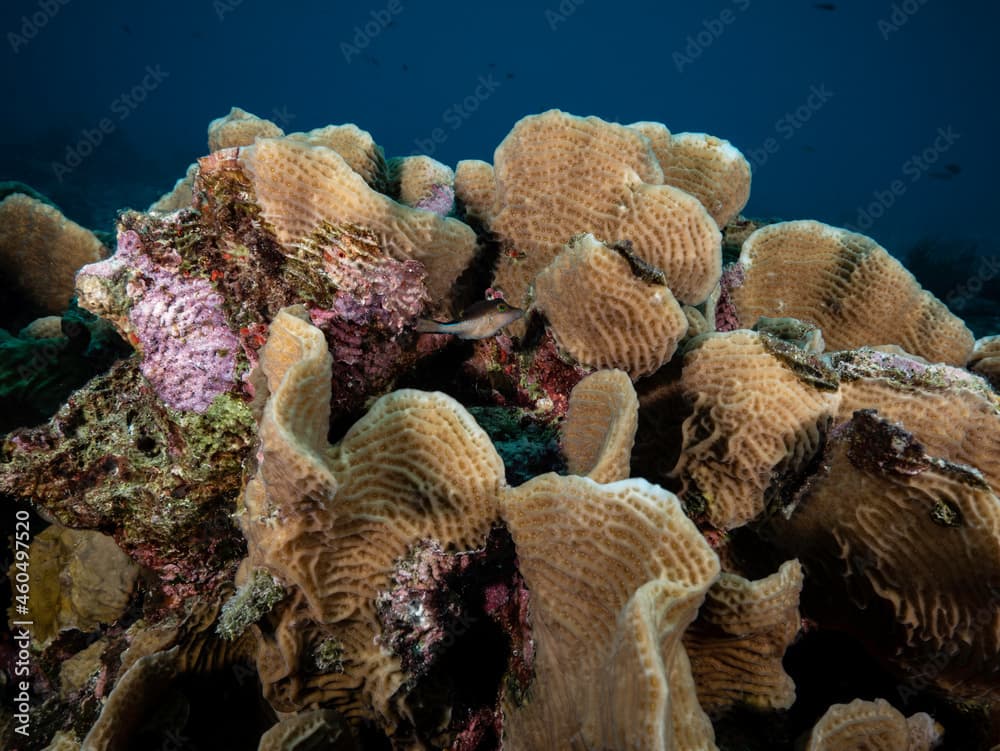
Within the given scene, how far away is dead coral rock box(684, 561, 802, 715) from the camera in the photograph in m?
1.59

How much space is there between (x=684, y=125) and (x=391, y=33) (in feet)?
254

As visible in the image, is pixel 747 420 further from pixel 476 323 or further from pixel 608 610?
pixel 476 323

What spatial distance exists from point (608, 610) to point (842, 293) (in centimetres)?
269

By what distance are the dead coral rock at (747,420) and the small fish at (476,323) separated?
0.86 m

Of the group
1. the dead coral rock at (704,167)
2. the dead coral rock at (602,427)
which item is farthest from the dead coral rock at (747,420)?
the dead coral rock at (704,167)

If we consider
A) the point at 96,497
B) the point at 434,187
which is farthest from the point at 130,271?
the point at 434,187

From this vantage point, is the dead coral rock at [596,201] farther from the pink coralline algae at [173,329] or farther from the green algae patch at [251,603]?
the green algae patch at [251,603]

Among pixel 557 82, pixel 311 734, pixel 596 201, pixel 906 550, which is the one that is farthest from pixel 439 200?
pixel 557 82

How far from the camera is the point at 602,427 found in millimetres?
1934

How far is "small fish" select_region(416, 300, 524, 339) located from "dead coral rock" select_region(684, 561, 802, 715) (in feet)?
4.40

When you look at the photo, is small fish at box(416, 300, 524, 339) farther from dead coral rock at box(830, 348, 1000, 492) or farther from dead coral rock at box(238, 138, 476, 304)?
dead coral rock at box(830, 348, 1000, 492)

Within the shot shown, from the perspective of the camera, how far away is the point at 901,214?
169 feet

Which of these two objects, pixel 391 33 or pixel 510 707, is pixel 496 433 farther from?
pixel 391 33

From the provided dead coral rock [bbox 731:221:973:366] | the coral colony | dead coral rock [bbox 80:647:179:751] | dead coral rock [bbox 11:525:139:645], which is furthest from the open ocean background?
dead coral rock [bbox 731:221:973:366]
